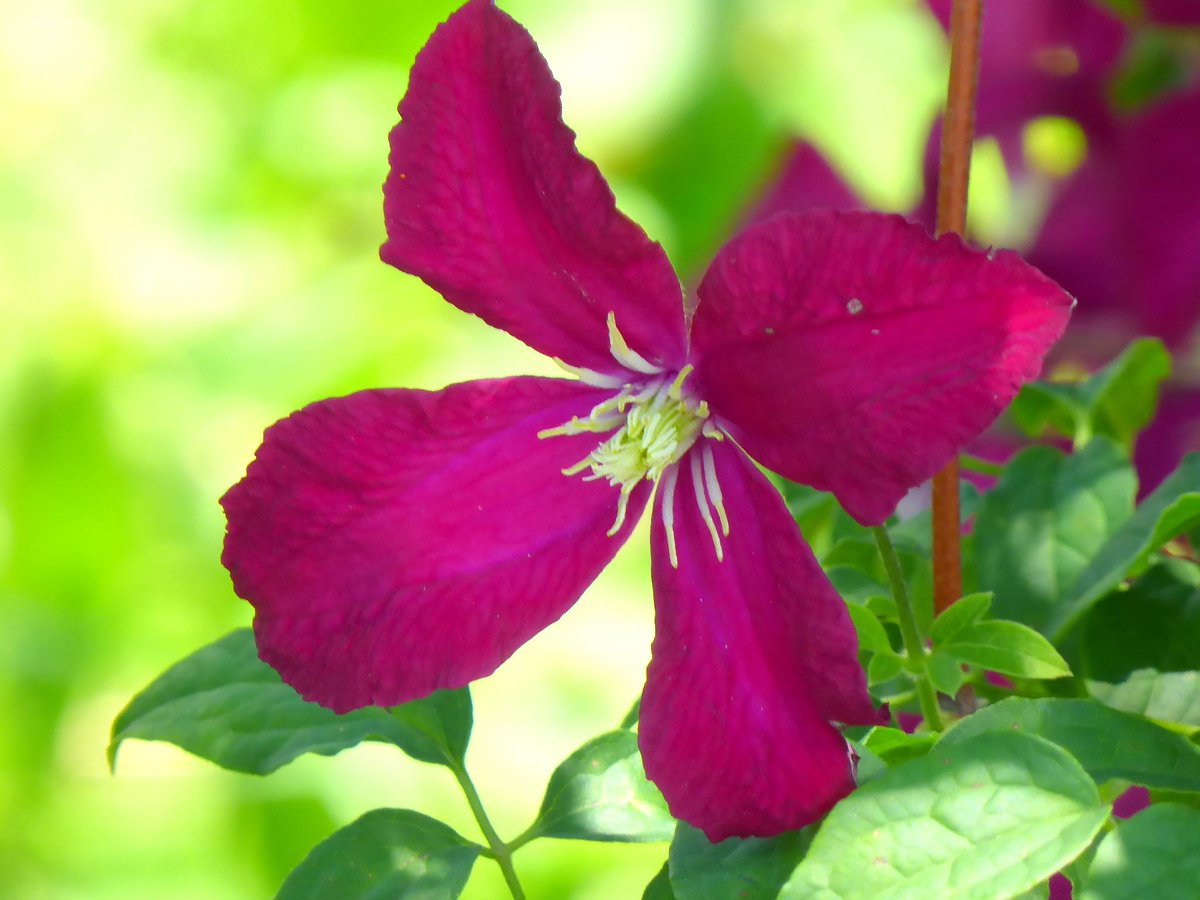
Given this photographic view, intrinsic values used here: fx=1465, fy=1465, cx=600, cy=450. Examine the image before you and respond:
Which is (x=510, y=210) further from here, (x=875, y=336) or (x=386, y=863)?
(x=386, y=863)

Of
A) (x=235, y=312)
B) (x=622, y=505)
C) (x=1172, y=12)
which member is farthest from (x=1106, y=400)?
Answer: (x=235, y=312)

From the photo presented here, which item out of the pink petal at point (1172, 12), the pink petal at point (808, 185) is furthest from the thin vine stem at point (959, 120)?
the pink petal at point (808, 185)

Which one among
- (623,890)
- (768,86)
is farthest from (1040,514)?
(768,86)

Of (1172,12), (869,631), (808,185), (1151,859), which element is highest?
(808,185)

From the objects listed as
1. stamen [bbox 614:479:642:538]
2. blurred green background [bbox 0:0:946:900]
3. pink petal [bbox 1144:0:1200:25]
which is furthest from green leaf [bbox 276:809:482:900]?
blurred green background [bbox 0:0:946:900]

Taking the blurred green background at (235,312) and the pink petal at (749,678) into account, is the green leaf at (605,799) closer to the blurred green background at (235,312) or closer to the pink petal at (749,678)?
the pink petal at (749,678)

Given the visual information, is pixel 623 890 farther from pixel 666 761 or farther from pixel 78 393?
pixel 666 761
